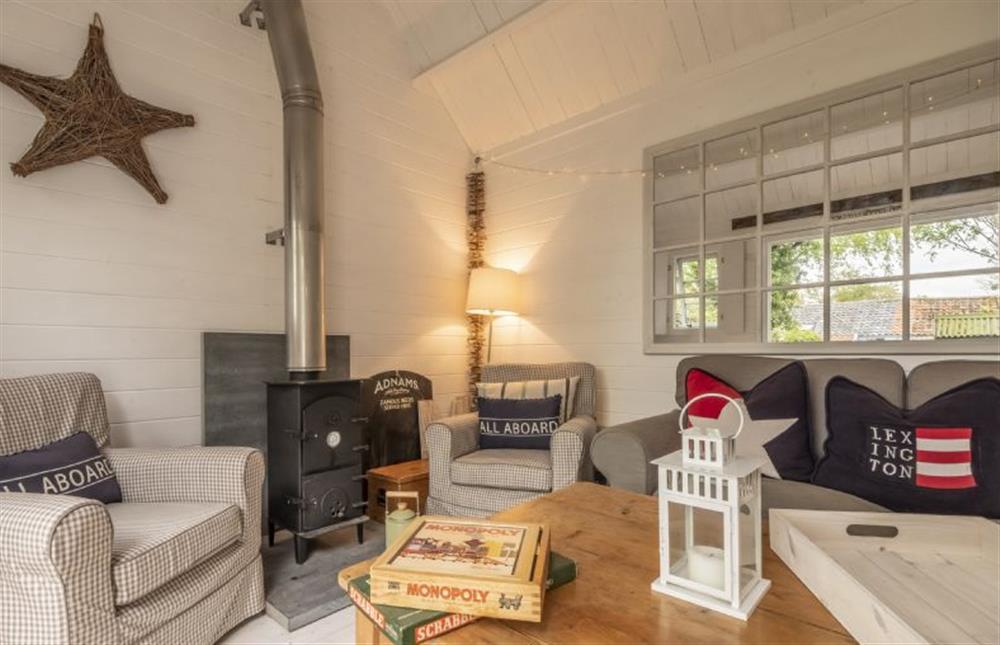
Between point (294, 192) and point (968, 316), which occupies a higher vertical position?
point (294, 192)

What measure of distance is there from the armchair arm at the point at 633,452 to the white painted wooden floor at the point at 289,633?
110cm

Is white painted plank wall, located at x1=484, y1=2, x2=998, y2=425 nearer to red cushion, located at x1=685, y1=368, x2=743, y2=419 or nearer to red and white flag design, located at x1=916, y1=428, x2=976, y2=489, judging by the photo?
red cushion, located at x1=685, y1=368, x2=743, y2=419

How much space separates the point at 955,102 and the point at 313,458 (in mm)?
3038

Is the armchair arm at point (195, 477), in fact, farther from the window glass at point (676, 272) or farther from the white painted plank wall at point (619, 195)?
the window glass at point (676, 272)

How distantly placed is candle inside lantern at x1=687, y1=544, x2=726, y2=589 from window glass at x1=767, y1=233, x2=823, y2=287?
191cm

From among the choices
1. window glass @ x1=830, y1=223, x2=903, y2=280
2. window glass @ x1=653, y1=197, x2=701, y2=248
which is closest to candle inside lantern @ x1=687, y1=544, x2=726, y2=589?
window glass @ x1=830, y1=223, x2=903, y2=280

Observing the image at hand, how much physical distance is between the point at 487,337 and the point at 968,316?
8.49 feet

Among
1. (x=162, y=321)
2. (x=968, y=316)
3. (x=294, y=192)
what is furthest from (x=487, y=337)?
(x=968, y=316)

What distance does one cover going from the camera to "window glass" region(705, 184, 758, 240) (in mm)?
2625

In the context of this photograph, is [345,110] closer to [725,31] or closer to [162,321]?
[162,321]

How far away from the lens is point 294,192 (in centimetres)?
250

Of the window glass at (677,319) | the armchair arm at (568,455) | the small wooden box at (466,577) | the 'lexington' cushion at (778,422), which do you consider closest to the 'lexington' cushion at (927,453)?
the 'lexington' cushion at (778,422)

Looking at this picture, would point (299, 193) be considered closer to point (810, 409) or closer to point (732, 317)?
→ point (732, 317)

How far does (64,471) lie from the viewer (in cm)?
168
